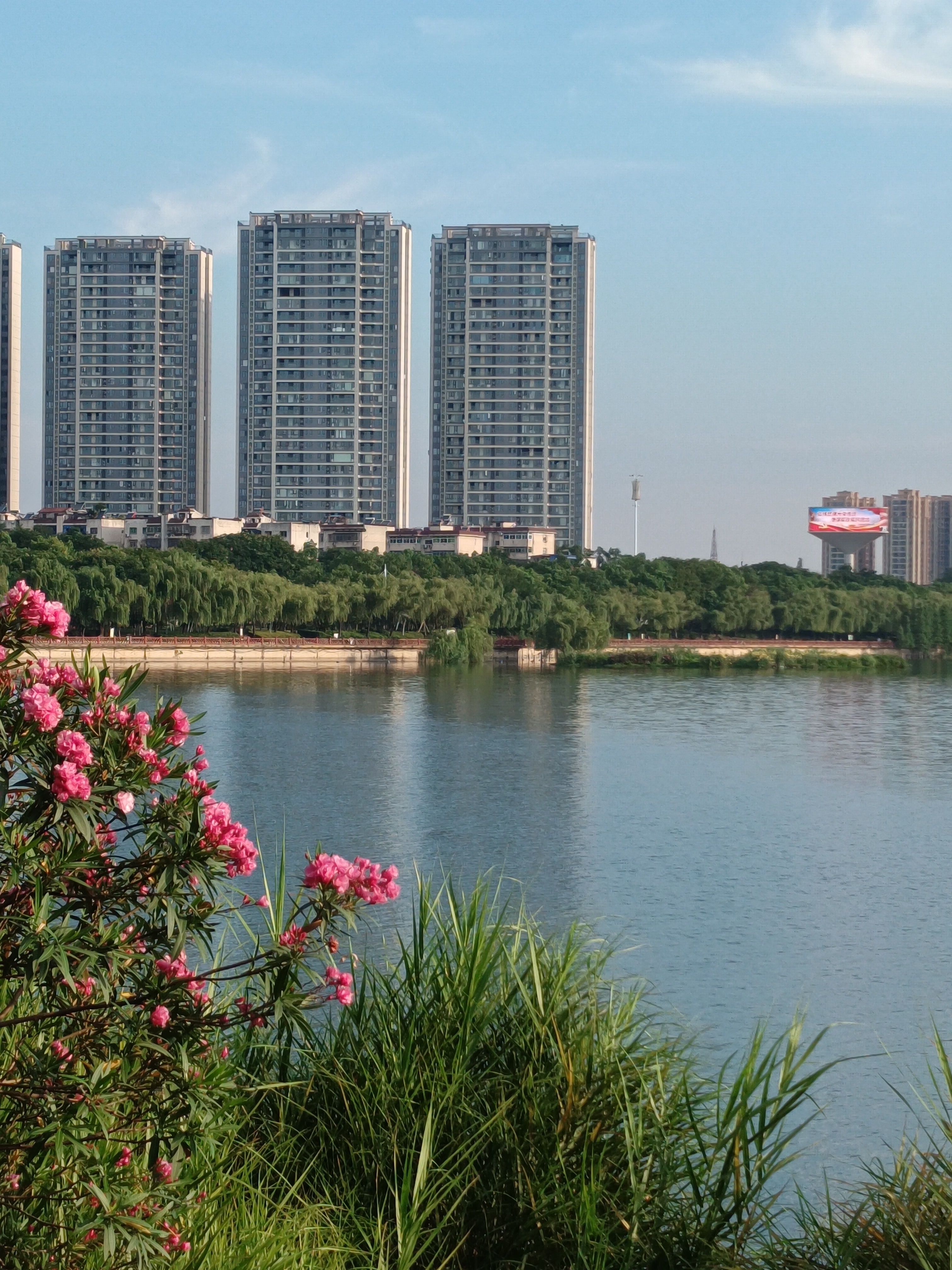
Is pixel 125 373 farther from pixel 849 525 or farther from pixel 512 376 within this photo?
pixel 849 525

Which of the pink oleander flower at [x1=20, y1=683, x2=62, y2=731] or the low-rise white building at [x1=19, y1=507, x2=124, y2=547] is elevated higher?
the low-rise white building at [x1=19, y1=507, x2=124, y2=547]

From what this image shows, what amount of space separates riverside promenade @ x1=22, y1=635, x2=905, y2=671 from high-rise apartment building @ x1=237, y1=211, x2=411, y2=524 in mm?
32653

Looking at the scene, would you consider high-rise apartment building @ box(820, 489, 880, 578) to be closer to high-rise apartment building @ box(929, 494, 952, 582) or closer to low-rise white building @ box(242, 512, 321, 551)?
high-rise apartment building @ box(929, 494, 952, 582)

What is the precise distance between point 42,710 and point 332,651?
46.0 metres

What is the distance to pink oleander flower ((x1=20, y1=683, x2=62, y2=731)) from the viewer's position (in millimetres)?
2924

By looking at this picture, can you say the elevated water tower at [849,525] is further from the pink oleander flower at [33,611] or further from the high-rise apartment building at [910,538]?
the pink oleander flower at [33,611]

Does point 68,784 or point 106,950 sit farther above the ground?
point 68,784

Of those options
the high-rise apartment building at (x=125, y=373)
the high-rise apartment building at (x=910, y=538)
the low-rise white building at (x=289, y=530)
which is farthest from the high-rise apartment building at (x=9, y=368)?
the high-rise apartment building at (x=910, y=538)

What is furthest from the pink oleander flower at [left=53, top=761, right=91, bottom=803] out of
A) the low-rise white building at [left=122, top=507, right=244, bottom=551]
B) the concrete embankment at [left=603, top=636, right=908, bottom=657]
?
the low-rise white building at [left=122, top=507, right=244, bottom=551]

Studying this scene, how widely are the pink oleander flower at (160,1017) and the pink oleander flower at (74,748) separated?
585mm

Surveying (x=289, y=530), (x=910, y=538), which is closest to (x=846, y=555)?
(x=910, y=538)

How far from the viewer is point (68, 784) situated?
2.88 meters

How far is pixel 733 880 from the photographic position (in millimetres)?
14508

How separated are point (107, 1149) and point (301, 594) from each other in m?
46.3
